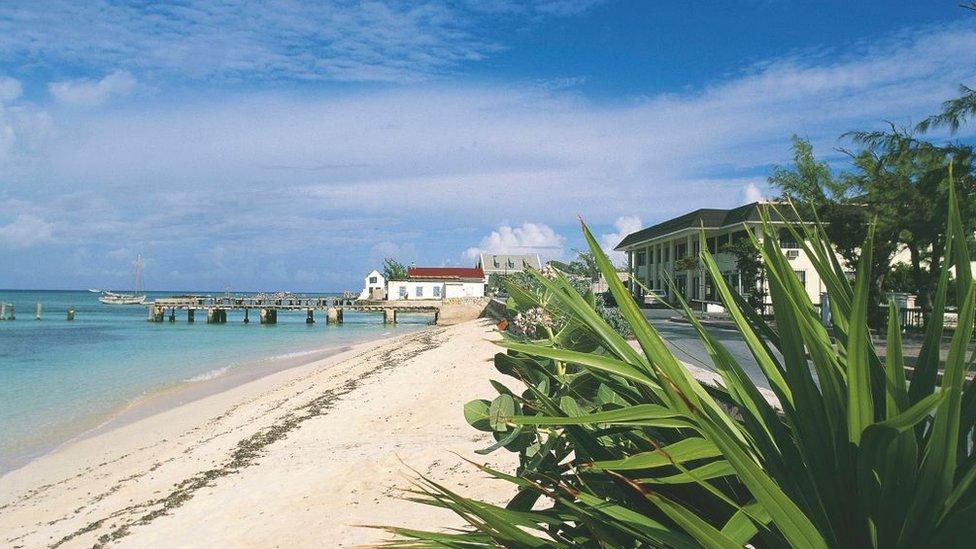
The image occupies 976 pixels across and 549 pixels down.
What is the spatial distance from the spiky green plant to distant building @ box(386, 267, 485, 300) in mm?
71772

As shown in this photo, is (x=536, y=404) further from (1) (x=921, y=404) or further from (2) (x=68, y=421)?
(2) (x=68, y=421)

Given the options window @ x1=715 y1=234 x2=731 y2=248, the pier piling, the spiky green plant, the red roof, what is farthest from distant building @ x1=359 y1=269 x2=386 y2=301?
the spiky green plant

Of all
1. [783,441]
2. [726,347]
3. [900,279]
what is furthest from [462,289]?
[783,441]

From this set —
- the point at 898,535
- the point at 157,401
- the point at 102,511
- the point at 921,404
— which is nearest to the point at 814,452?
the point at 898,535

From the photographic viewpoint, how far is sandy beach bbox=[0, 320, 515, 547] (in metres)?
6.47

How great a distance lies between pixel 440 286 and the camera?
7525cm

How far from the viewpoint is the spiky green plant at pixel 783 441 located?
118 centimetres

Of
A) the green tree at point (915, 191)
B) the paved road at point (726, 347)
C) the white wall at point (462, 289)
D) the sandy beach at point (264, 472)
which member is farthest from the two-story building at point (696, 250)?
the sandy beach at point (264, 472)

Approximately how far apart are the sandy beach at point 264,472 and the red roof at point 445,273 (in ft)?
199

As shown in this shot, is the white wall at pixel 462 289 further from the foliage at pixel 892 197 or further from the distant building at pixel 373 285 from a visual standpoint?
the foliage at pixel 892 197

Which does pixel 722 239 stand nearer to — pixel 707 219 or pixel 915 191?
pixel 707 219

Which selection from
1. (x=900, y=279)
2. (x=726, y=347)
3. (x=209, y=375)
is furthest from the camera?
(x=900, y=279)

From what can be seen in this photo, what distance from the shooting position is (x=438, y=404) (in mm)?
12359

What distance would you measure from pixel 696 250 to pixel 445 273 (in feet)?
128
